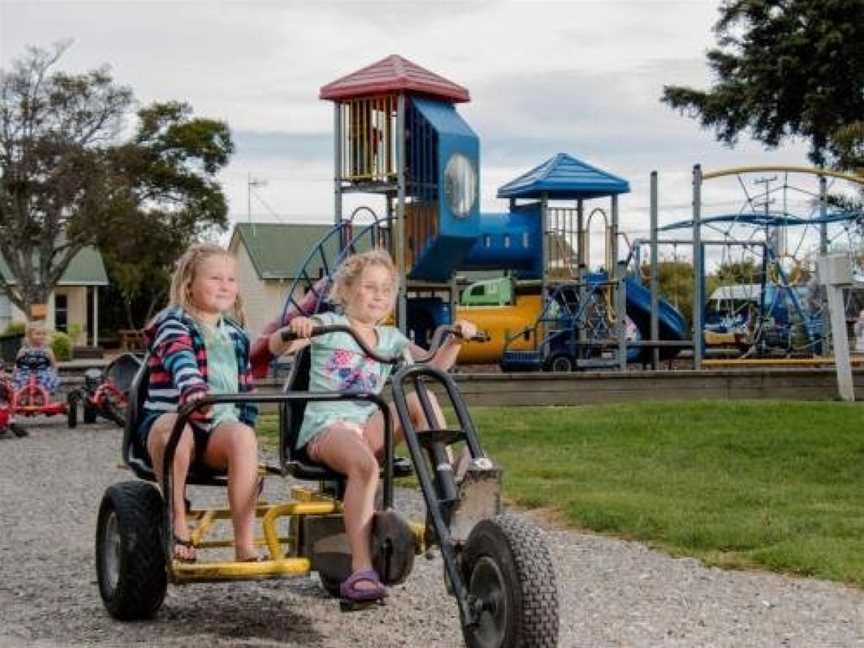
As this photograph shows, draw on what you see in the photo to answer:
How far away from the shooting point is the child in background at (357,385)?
5016mm

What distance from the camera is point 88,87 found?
4609 cm

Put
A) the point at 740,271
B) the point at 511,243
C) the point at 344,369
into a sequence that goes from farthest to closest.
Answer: the point at 740,271 → the point at 511,243 → the point at 344,369

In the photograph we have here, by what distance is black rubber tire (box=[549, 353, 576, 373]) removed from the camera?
20641mm

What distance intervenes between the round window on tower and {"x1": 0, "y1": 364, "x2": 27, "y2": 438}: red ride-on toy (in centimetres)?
530

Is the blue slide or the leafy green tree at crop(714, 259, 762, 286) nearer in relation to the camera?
the leafy green tree at crop(714, 259, 762, 286)

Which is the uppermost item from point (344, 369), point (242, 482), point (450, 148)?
point (450, 148)

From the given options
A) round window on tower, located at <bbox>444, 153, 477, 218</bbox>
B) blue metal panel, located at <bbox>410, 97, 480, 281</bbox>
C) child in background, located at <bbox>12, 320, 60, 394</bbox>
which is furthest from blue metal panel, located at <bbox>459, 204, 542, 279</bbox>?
child in background, located at <bbox>12, 320, 60, 394</bbox>

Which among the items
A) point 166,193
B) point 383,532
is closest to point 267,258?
point 166,193

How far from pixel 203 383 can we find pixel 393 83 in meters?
12.4

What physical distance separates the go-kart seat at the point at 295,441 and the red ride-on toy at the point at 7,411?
9.76 metres

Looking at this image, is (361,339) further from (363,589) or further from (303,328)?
(363,589)

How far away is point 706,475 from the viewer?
32.6ft

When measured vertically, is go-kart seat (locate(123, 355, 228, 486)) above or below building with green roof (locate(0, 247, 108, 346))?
below

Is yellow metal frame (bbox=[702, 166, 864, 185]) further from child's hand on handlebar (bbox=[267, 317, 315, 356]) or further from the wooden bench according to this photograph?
the wooden bench
